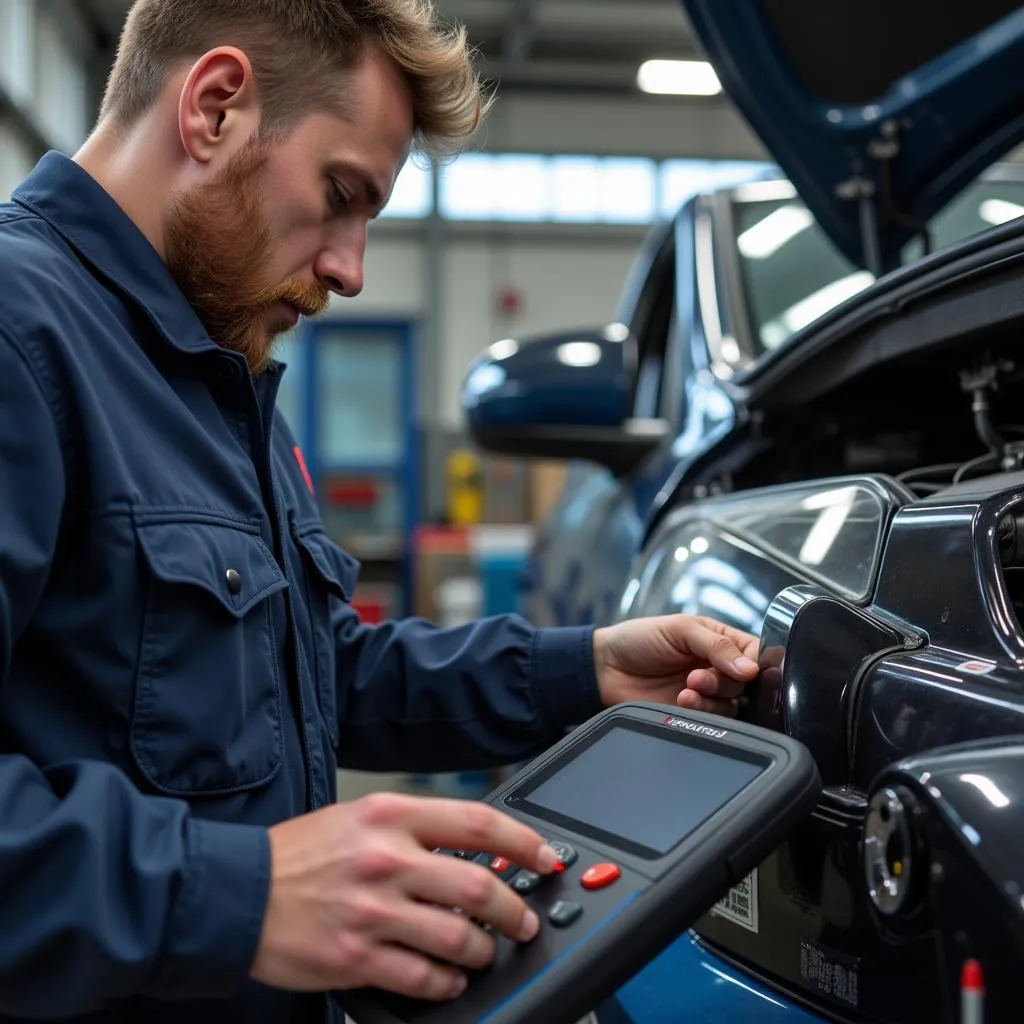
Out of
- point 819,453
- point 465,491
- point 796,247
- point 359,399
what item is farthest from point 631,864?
point 465,491

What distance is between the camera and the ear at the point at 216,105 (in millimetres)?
1028

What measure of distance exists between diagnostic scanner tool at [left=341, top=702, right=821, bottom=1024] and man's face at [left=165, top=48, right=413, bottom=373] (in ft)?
1.75

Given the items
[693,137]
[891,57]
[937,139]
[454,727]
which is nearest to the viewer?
[454,727]

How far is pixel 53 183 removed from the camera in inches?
39.1

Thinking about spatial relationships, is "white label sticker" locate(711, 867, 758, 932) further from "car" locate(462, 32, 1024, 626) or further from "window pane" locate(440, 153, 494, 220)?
"window pane" locate(440, 153, 494, 220)

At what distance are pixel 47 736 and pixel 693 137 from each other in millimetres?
11687

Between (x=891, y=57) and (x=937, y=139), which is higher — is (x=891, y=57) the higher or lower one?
the higher one

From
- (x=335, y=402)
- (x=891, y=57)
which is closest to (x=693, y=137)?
(x=335, y=402)

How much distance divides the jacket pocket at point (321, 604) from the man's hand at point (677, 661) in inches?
11.3

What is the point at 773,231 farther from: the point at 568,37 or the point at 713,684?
the point at 568,37

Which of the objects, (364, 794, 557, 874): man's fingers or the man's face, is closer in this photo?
(364, 794, 557, 874): man's fingers

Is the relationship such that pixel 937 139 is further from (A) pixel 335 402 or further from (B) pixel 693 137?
(B) pixel 693 137

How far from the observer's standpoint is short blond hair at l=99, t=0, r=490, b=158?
1.06 meters

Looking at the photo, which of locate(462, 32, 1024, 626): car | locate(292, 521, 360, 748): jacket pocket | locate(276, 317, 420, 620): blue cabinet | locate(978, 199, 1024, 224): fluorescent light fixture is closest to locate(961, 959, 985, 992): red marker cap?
locate(292, 521, 360, 748): jacket pocket
